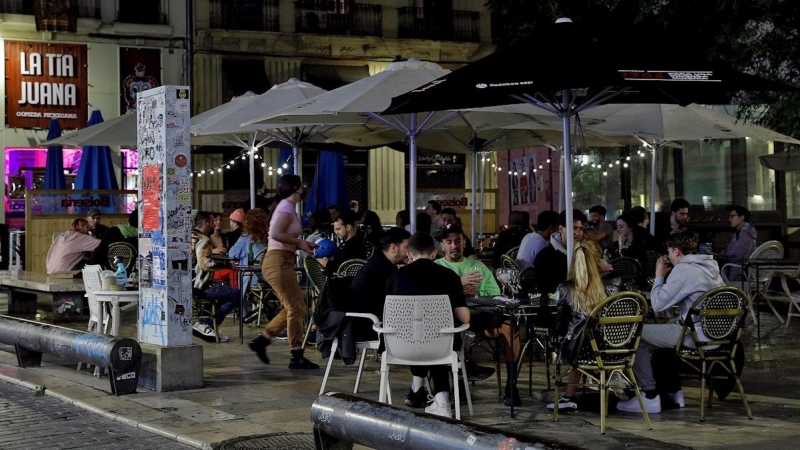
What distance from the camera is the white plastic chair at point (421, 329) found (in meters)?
8.68

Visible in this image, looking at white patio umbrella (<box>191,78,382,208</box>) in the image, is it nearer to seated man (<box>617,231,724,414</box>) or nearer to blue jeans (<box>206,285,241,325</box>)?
blue jeans (<box>206,285,241,325</box>)

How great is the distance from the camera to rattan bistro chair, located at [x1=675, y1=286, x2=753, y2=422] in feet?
29.8

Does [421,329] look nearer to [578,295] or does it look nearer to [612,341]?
[578,295]

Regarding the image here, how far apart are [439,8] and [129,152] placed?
32.8 feet

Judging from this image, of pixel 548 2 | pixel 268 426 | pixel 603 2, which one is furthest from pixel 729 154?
pixel 268 426

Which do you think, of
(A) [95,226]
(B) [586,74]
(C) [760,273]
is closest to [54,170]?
(A) [95,226]

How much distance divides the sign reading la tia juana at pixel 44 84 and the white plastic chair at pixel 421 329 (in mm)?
24056

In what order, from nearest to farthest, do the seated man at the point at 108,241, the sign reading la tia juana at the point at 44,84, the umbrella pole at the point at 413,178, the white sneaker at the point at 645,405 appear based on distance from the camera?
the white sneaker at the point at 645,405 < the umbrella pole at the point at 413,178 < the seated man at the point at 108,241 < the sign reading la tia juana at the point at 44,84

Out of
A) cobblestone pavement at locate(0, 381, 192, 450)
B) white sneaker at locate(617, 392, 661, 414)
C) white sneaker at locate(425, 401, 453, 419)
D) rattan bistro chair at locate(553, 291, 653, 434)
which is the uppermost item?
rattan bistro chair at locate(553, 291, 653, 434)

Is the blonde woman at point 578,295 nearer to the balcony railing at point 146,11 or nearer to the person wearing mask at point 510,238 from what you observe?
the person wearing mask at point 510,238

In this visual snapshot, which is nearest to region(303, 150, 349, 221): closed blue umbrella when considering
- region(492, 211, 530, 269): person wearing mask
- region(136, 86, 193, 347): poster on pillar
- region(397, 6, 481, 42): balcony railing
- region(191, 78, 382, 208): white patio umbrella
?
region(191, 78, 382, 208): white patio umbrella

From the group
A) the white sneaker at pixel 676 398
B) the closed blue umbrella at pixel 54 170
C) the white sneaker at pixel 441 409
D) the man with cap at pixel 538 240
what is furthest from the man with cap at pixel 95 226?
the white sneaker at pixel 676 398

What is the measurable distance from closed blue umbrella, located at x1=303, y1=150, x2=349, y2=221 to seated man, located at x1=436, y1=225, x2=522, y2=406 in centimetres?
1095

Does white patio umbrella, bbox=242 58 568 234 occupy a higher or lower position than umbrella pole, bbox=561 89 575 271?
higher
